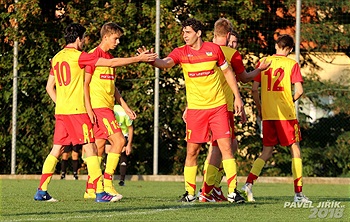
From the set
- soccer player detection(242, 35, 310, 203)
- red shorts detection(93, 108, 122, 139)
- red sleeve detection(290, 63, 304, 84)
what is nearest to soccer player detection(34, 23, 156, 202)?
red shorts detection(93, 108, 122, 139)

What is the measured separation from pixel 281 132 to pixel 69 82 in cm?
277

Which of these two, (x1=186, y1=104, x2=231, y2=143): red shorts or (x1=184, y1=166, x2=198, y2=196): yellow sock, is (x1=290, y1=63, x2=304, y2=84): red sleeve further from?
(x1=184, y1=166, x2=198, y2=196): yellow sock

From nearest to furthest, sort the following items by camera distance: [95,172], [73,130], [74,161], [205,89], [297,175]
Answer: [205,89], [95,172], [73,130], [297,175], [74,161]

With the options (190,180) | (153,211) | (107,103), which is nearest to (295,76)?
(190,180)

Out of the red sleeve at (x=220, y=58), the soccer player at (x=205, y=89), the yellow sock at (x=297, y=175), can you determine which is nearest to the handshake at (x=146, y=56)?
the soccer player at (x=205, y=89)

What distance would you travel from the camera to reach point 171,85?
20078mm

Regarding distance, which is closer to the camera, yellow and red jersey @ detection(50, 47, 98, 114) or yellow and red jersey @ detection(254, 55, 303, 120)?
yellow and red jersey @ detection(50, 47, 98, 114)

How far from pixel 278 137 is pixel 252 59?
8.44 metres

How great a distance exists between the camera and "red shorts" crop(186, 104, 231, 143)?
10656 millimetres

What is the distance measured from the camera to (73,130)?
36.5ft

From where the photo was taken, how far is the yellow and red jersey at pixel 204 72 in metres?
10.6

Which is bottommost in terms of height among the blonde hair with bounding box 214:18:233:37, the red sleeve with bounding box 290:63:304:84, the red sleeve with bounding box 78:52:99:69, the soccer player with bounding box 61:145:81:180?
the soccer player with bounding box 61:145:81:180

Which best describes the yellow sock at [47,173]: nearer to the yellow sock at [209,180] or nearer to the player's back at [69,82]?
the player's back at [69,82]

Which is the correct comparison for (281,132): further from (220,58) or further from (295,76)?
(220,58)
